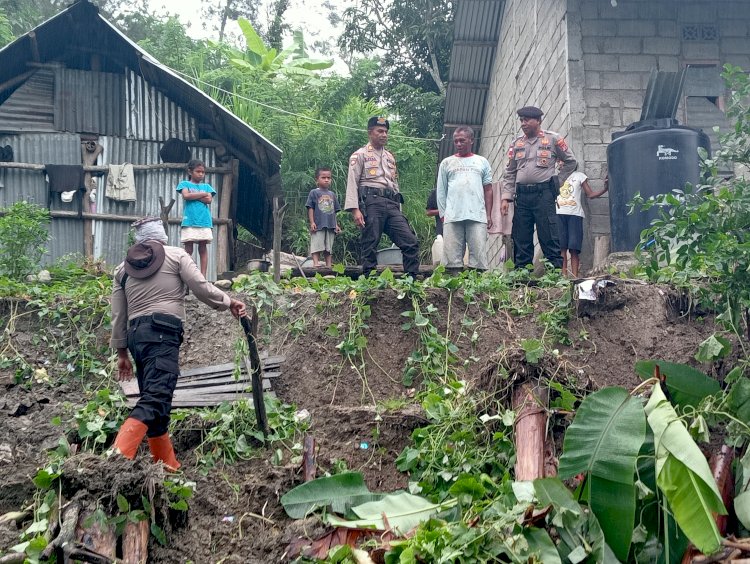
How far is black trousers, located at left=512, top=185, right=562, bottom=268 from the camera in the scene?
1026 cm

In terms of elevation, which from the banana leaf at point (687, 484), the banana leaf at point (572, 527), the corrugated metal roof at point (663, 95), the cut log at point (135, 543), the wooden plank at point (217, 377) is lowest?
the cut log at point (135, 543)

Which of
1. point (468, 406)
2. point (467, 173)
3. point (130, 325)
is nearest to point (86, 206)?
point (467, 173)

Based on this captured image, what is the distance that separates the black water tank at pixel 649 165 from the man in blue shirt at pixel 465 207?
172cm

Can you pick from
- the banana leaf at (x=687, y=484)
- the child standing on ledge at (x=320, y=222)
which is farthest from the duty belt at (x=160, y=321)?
the child standing on ledge at (x=320, y=222)

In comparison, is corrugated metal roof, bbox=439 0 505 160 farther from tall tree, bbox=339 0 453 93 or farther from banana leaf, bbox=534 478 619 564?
banana leaf, bbox=534 478 619 564

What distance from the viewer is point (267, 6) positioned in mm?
30500

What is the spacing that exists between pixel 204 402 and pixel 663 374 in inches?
147

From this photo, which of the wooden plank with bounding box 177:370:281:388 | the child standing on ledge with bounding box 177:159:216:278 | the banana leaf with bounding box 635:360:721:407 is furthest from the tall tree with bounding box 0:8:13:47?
the banana leaf with bounding box 635:360:721:407

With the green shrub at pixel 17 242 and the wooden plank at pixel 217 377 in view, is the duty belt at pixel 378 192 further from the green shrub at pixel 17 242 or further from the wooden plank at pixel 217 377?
the green shrub at pixel 17 242

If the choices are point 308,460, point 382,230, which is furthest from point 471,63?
point 308,460

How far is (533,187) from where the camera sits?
10359 millimetres

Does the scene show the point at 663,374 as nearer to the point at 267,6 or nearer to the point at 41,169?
the point at 41,169

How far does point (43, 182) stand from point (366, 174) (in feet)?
18.2

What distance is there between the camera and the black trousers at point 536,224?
33.7ft
